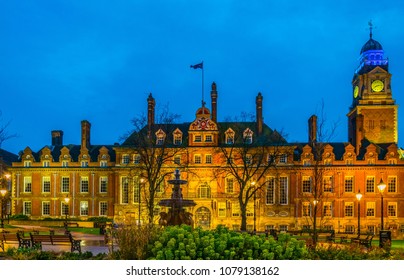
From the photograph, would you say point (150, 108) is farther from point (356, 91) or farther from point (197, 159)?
point (356, 91)

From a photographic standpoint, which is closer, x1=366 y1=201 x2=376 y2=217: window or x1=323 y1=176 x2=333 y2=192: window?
x1=366 y1=201 x2=376 y2=217: window

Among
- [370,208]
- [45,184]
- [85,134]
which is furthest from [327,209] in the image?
[45,184]

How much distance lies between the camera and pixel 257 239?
1384 cm

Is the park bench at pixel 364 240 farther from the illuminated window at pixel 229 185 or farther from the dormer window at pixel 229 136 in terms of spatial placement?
the dormer window at pixel 229 136

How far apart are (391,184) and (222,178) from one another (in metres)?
19.0

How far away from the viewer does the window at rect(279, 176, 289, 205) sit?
6347 centimetres

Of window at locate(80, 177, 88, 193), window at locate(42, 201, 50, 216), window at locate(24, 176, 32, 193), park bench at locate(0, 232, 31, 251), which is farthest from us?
window at locate(24, 176, 32, 193)

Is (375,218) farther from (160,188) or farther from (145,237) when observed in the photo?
(145,237)

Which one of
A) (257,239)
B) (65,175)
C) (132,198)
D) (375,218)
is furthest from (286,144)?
(257,239)

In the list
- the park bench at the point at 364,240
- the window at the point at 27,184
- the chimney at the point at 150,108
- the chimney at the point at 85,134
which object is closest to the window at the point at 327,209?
the chimney at the point at 150,108

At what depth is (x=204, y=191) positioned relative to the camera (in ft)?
209

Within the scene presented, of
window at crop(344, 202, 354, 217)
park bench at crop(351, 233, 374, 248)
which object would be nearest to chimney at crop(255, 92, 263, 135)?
window at crop(344, 202, 354, 217)

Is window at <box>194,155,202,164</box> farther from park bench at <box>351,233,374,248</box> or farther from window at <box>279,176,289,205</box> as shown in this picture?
park bench at <box>351,233,374,248</box>

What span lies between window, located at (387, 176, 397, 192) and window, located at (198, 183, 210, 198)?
20.3 metres
